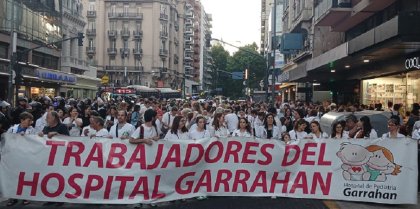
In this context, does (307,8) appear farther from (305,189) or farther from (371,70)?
(305,189)

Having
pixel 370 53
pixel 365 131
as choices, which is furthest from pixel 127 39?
pixel 365 131

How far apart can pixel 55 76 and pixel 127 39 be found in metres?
51.5

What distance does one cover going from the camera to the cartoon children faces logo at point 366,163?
8.41m

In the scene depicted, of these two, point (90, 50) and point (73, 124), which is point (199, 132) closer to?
point (73, 124)

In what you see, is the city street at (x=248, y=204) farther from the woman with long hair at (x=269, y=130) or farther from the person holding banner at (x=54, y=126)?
the woman with long hair at (x=269, y=130)

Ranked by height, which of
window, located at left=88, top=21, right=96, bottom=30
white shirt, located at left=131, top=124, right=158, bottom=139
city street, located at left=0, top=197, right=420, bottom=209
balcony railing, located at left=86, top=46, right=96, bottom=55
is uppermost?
window, located at left=88, top=21, right=96, bottom=30

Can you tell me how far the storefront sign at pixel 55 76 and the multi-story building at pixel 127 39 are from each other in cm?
4258

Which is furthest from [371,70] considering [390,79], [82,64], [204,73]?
[204,73]

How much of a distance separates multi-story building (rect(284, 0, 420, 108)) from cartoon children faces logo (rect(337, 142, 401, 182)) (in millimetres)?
7206

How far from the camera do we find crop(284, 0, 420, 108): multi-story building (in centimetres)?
1627

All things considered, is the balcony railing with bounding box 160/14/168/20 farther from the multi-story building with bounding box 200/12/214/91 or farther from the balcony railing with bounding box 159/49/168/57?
the multi-story building with bounding box 200/12/214/91

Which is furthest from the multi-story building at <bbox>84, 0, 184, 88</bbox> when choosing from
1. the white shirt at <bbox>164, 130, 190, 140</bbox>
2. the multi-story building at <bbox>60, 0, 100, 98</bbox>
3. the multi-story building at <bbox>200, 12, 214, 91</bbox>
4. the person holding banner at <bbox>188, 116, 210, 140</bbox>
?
the white shirt at <bbox>164, 130, 190, 140</bbox>

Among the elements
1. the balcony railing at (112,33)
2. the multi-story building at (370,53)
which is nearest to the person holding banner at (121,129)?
the multi-story building at (370,53)

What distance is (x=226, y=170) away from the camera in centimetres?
851
